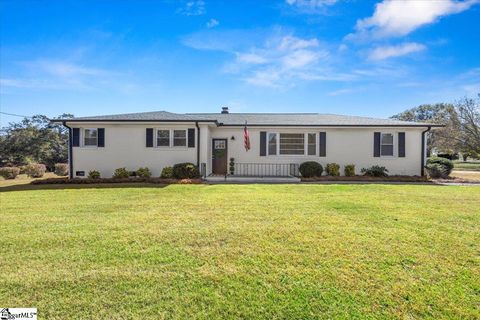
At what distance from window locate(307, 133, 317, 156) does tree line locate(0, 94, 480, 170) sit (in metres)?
23.3

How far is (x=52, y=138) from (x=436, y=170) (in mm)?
34015

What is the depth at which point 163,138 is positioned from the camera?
13.3m

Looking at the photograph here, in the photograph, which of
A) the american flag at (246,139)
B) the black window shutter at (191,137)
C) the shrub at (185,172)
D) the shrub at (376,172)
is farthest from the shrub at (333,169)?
the black window shutter at (191,137)

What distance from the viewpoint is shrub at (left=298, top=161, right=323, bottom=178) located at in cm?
1301

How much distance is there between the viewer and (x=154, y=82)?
1580 centimetres

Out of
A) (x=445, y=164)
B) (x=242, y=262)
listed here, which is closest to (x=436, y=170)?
(x=445, y=164)

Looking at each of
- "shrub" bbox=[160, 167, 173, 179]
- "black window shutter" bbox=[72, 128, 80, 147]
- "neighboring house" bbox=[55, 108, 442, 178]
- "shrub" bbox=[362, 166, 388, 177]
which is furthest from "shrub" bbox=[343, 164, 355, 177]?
"black window shutter" bbox=[72, 128, 80, 147]

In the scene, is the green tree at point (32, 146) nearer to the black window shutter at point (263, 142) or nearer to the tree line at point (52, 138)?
the tree line at point (52, 138)

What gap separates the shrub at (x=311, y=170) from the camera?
1301 cm

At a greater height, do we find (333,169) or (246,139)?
(246,139)

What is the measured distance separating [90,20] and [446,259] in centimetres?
1290

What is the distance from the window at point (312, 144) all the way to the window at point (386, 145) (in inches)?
145

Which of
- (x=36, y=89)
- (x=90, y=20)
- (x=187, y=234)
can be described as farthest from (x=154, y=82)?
(x=187, y=234)

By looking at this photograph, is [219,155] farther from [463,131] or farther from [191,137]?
[463,131]
